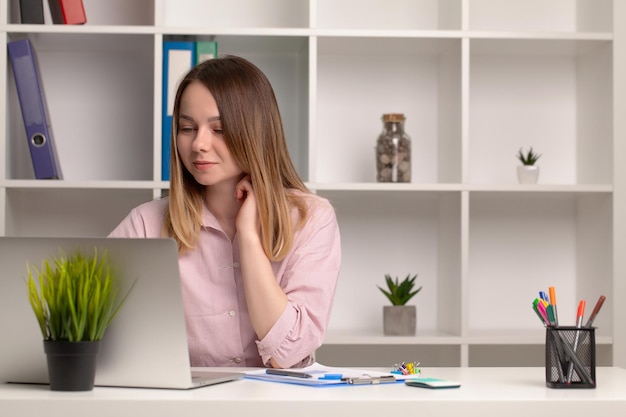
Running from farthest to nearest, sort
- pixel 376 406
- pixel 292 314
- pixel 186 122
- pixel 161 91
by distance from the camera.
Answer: pixel 161 91
pixel 186 122
pixel 292 314
pixel 376 406

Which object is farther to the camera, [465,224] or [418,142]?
[418,142]

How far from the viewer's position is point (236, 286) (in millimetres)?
1980

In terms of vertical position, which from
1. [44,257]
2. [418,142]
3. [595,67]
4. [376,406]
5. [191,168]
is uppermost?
[595,67]

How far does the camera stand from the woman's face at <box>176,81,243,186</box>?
195cm

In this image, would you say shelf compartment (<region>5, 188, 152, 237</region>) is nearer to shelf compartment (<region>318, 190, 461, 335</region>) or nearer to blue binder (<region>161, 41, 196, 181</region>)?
blue binder (<region>161, 41, 196, 181</region>)

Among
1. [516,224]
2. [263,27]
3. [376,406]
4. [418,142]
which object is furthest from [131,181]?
[376,406]

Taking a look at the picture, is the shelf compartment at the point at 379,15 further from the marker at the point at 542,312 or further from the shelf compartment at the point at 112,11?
the marker at the point at 542,312

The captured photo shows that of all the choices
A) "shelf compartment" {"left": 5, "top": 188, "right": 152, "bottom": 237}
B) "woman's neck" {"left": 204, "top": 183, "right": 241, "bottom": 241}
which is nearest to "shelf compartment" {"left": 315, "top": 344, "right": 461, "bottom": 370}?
"shelf compartment" {"left": 5, "top": 188, "right": 152, "bottom": 237}

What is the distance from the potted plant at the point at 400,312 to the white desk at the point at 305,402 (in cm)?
144

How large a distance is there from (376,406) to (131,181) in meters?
1.66

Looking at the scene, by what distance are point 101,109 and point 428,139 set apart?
3.52 feet

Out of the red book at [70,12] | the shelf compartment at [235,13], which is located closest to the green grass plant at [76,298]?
the red book at [70,12]

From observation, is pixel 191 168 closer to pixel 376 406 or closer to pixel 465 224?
pixel 376 406

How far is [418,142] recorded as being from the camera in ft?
10.1
